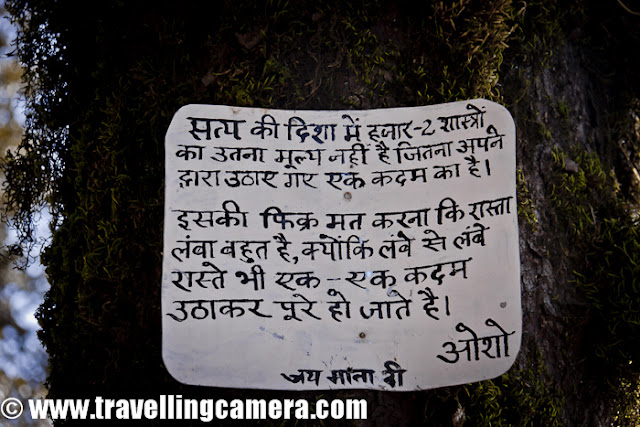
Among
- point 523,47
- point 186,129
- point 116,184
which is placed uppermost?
point 523,47

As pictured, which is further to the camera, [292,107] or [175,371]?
[292,107]

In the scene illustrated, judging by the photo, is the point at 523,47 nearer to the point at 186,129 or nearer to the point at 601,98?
the point at 601,98

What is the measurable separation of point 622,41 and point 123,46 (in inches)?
71.4

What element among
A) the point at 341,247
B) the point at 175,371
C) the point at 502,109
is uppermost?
the point at 502,109

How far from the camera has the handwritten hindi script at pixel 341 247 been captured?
146 centimetres

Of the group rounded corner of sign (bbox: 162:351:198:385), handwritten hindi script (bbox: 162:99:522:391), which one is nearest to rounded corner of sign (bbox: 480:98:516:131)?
handwritten hindi script (bbox: 162:99:522:391)

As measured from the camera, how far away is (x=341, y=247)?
1.52 m

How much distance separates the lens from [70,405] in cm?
156

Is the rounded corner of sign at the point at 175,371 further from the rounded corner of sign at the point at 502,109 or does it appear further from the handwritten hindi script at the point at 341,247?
the rounded corner of sign at the point at 502,109

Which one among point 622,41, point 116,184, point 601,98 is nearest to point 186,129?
point 116,184

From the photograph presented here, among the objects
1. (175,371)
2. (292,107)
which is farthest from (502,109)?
(175,371)

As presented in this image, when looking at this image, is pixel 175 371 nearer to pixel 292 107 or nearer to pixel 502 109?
pixel 292 107

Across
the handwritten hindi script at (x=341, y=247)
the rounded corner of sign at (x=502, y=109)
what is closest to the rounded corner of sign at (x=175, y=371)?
the handwritten hindi script at (x=341, y=247)

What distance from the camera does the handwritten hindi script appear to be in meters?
1.46
